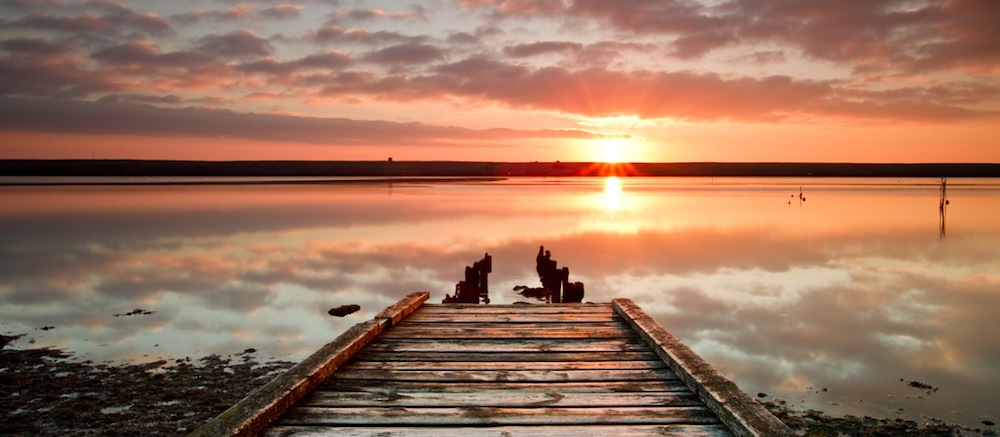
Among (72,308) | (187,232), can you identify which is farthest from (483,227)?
(72,308)

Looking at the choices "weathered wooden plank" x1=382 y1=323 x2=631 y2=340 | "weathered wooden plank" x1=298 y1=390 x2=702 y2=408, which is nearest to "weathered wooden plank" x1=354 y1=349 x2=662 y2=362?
"weathered wooden plank" x1=382 y1=323 x2=631 y2=340

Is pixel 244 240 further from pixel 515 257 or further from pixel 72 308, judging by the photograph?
pixel 72 308

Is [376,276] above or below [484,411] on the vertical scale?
below

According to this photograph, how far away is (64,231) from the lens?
1378 inches

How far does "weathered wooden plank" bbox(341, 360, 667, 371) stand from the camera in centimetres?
605

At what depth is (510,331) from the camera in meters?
7.84

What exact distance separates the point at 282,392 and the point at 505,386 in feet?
5.73

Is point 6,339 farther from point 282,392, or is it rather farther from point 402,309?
point 282,392

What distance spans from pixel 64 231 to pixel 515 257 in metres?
24.6

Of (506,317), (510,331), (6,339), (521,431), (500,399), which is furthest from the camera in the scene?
(6,339)

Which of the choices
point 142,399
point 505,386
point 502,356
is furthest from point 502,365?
point 142,399

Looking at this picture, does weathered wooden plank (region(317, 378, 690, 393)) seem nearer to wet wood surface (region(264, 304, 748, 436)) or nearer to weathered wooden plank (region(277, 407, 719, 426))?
wet wood surface (region(264, 304, 748, 436))

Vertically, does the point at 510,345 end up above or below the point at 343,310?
above

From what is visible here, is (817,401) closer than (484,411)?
No
